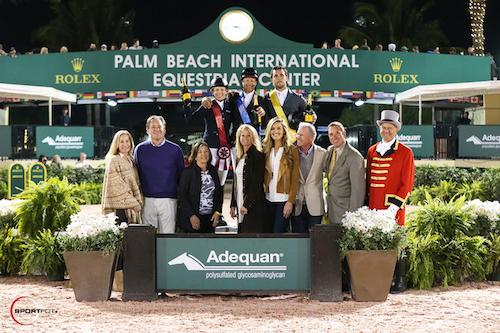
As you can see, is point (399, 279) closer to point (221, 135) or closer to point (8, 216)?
point (221, 135)

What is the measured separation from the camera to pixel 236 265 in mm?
5484

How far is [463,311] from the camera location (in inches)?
202

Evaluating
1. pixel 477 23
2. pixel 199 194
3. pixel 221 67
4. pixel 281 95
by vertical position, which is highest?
pixel 477 23

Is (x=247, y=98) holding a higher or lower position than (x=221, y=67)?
lower

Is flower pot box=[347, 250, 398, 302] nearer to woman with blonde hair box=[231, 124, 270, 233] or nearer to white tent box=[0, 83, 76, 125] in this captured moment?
woman with blonde hair box=[231, 124, 270, 233]

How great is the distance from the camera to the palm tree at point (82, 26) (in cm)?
2998

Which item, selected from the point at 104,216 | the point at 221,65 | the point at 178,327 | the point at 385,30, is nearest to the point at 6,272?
the point at 104,216

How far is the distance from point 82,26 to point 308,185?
90.2ft

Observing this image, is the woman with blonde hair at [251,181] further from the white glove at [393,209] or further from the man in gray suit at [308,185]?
the white glove at [393,209]

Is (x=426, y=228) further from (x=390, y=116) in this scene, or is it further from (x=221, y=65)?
(x=221, y=65)

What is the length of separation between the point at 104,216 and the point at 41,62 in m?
15.8

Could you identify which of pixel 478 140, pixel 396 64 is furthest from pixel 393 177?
pixel 396 64

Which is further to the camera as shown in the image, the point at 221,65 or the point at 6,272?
the point at 221,65

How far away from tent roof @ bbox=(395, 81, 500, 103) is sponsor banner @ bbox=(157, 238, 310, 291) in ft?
45.2
